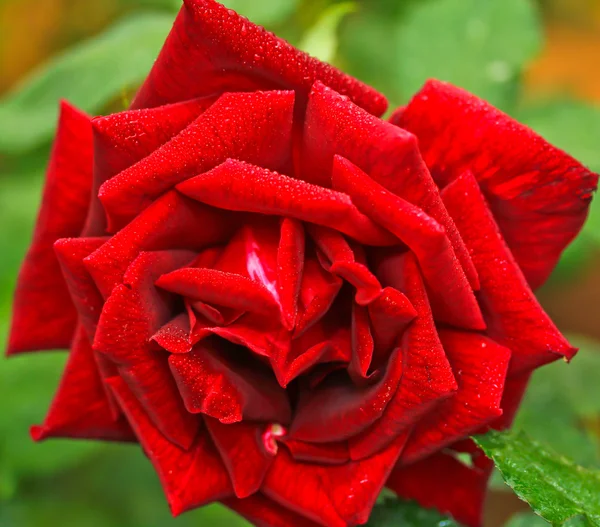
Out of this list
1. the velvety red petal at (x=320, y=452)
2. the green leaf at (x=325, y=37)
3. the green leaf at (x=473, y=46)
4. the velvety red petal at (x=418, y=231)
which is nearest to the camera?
the velvety red petal at (x=418, y=231)

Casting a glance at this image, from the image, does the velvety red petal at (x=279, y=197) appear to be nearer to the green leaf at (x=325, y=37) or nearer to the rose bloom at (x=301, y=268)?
the rose bloom at (x=301, y=268)

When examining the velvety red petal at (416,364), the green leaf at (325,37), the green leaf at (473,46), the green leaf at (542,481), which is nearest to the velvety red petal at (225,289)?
the velvety red petal at (416,364)

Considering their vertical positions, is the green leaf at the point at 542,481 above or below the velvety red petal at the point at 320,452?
above

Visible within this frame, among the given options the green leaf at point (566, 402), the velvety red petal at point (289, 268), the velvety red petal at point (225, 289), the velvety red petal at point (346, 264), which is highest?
the velvety red petal at point (346, 264)

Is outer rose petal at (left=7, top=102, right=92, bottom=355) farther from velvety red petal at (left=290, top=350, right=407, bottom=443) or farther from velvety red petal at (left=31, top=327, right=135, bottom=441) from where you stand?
velvety red petal at (left=290, top=350, right=407, bottom=443)

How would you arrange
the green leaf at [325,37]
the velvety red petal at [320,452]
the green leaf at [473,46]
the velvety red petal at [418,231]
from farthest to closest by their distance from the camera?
the green leaf at [473,46], the green leaf at [325,37], the velvety red petal at [320,452], the velvety red petal at [418,231]

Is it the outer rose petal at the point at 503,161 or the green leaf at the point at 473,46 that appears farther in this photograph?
the green leaf at the point at 473,46
